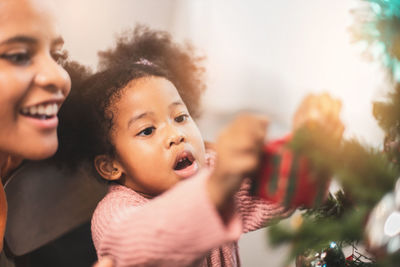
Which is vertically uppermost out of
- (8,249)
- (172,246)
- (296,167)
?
(296,167)

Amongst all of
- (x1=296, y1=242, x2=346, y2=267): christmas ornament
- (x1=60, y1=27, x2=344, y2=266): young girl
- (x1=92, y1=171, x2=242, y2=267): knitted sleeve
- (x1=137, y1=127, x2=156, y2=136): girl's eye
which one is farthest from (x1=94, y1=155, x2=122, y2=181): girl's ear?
(x1=296, y1=242, x2=346, y2=267): christmas ornament

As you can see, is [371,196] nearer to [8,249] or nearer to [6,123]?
[6,123]

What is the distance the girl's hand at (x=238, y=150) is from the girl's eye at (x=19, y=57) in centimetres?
40

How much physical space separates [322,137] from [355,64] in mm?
327

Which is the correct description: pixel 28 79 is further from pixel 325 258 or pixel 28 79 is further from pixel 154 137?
pixel 325 258

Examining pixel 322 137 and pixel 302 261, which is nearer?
pixel 322 137

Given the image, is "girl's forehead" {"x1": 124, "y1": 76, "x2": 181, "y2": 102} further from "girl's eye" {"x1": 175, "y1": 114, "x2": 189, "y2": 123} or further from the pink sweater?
the pink sweater

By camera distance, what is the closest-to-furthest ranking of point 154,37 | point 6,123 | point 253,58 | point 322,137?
point 322,137 → point 6,123 → point 253,58 → point 154,37

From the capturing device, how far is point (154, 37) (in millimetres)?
1010

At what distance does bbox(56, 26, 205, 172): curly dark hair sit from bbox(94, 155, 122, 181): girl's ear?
2 centimetres

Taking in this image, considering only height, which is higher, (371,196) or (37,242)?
(371,196)

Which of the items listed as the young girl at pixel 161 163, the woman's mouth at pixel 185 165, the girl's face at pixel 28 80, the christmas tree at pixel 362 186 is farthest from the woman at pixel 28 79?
the christmas tree at pixel 362 186

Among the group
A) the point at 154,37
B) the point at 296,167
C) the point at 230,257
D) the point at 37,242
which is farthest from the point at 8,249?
the point at 296,167

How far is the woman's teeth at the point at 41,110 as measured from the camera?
0.65m
